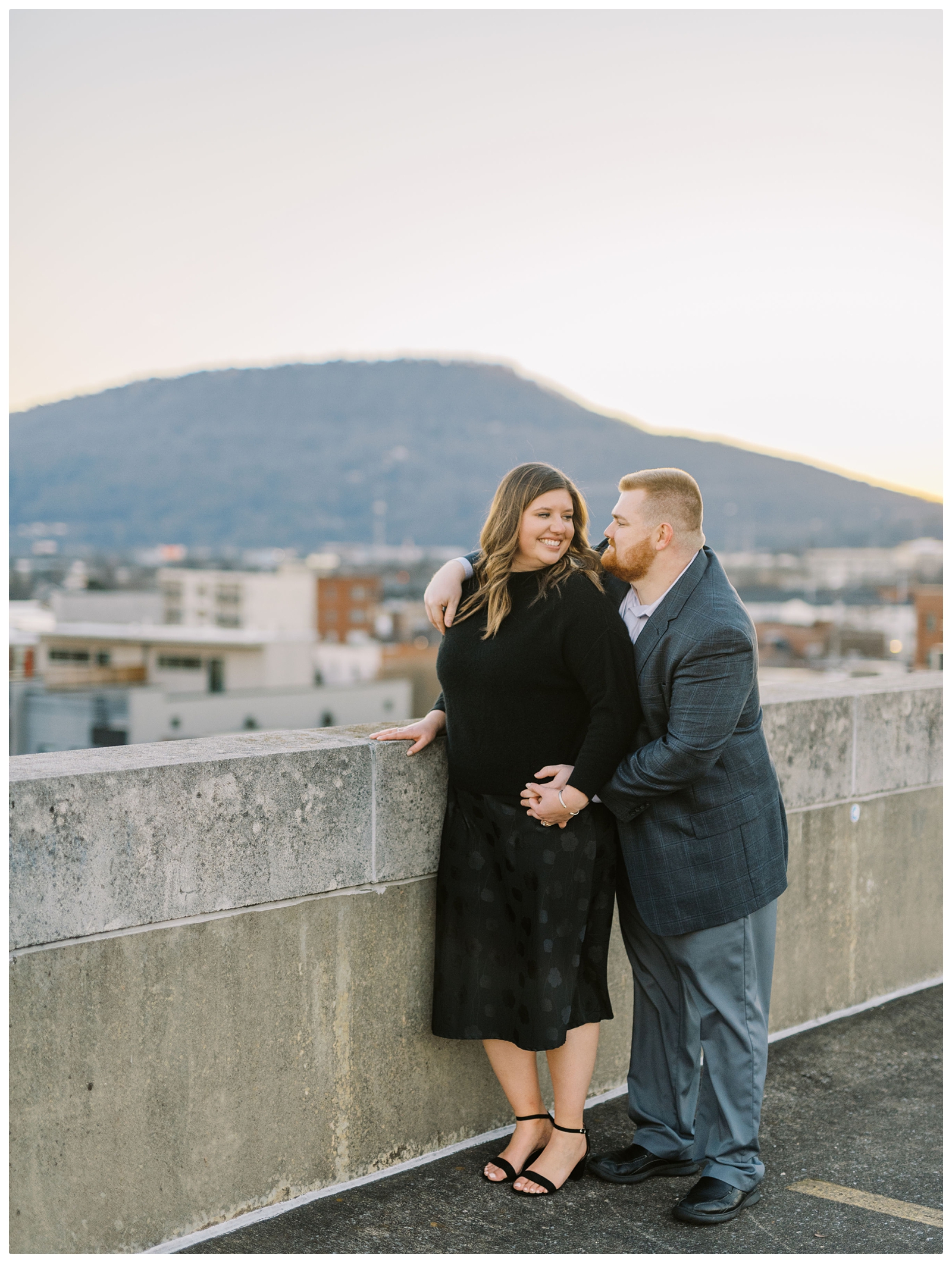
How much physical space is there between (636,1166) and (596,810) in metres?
1.00

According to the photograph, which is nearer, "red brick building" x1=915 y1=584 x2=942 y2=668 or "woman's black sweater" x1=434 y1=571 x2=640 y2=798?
"woman's black sweater" x1=434 y1=571 x2=640 y2=798

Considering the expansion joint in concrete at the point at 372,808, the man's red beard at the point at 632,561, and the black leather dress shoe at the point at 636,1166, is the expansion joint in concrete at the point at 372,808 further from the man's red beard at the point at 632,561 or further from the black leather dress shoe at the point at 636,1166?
the black leather dress shoe at the point at 636,1166

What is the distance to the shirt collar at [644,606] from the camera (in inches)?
128

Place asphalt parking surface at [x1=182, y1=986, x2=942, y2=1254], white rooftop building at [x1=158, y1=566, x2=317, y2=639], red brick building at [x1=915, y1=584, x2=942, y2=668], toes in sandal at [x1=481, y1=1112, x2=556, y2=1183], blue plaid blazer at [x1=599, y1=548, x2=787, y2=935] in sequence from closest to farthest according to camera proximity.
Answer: asphalt parking surface at [x1=182, y1=986, x2=942, y2=1254] < blue plaid blazer at [x1=599, y1=548, x2=787, y2=935] < toes in sandal at [x1=481, y1=1112, x2=556, y2=1183] < red brick building at [x1=915, y1=584, x2=942, y2=668] < white rooftop building at [x1=158, y1=566, x2=317, y2=639]

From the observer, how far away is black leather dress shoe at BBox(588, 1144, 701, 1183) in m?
3.35

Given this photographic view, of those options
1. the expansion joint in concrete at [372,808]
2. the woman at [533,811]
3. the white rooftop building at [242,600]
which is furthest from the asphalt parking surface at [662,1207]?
the white rooftop building at [242,600]

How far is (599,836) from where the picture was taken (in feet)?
10.9

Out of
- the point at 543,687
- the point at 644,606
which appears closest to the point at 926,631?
the point at 644,606

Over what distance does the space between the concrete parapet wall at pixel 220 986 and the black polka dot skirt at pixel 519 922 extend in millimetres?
165

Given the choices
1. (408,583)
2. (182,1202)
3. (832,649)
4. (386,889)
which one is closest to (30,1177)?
(182,1202)

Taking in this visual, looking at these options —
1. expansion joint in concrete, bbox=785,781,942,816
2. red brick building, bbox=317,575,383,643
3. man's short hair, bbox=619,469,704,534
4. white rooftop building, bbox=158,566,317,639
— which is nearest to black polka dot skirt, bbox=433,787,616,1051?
man's short hair, bbox=619,469,704,534

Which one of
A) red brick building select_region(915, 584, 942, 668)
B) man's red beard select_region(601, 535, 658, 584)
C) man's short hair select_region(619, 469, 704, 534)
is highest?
man's short hair select_region(619, 469, 704, 534)

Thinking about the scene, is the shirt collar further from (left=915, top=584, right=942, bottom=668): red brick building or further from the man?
(left=915, top=584, right=942, bottom=668): red brick building

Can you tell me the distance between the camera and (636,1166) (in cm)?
338
